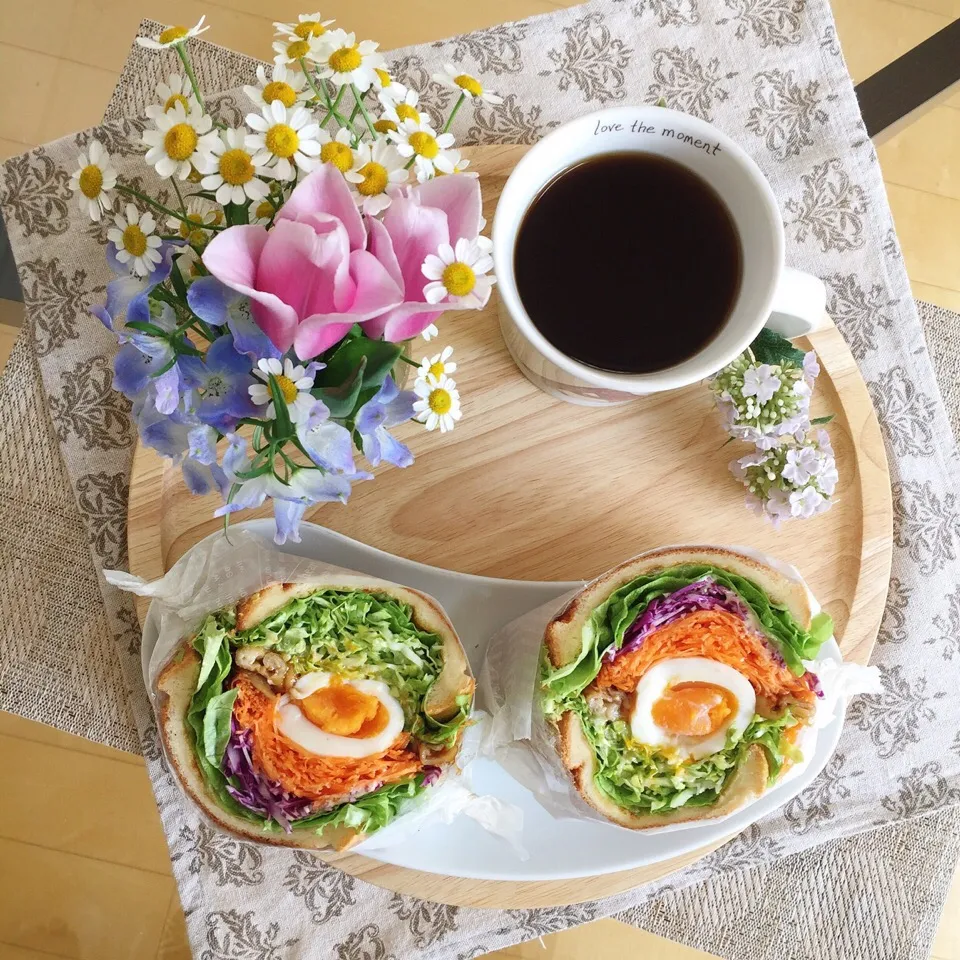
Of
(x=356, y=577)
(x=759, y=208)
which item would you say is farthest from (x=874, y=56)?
(x=356, y=577)

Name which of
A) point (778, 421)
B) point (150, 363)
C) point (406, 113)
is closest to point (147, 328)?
point (150, 363)

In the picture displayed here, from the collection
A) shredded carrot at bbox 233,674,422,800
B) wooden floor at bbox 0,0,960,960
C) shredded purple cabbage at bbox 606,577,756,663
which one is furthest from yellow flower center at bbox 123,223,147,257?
wooden floor at bbox 0,0,960,960

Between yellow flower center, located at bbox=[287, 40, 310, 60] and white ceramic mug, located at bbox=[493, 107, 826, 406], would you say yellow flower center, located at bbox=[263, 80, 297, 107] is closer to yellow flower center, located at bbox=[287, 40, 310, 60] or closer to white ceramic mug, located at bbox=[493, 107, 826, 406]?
yellow flower center, located at bbox=[287, 40, 310, 60]

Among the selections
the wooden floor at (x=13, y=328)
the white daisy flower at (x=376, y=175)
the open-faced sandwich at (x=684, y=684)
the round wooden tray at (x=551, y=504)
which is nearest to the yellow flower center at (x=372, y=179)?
the white daisy flower at (x=376, y=175)

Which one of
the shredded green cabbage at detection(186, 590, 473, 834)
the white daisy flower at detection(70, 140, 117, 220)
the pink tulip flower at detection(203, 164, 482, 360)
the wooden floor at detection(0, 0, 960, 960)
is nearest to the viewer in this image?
the pink tulip flower at detection(203, 164, 482, 360)

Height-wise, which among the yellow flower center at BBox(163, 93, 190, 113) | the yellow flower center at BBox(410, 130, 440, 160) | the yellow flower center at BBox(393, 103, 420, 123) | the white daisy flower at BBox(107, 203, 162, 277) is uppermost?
the yellow flower center at BBox(163, 93, 190, 113)

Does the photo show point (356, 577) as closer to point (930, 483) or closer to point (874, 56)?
point (930, 483)

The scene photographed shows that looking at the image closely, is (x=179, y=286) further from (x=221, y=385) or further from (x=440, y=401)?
(x=440, y=401)

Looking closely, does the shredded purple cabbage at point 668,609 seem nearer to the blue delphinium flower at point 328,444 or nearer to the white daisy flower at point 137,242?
the blue delphinium flower at point 328,444
